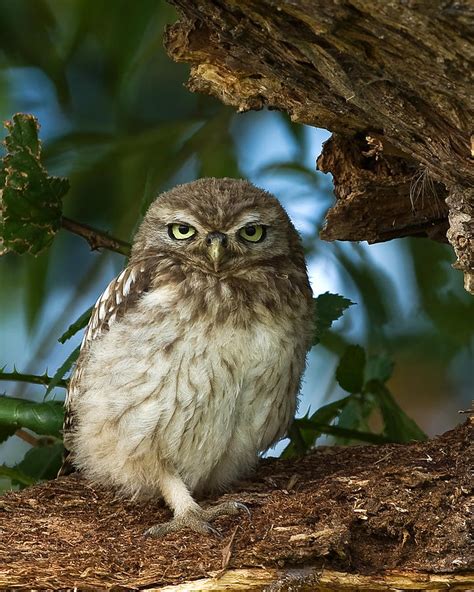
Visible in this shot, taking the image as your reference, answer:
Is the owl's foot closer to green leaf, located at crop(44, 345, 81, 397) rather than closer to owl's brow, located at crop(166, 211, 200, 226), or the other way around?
green leaf, located at crop(44, 345, 81, 397)

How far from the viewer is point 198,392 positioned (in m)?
2.66

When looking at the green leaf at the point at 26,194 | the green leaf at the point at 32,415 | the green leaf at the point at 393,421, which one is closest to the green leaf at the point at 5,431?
the green leaf at the point at 32,415

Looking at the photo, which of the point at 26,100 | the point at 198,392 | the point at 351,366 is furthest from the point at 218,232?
the point at 26,100

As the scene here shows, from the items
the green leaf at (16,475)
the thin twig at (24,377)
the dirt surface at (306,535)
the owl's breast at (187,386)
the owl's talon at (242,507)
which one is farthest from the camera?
the green leaf at (16,475)

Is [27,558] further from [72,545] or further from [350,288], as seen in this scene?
[350,288]

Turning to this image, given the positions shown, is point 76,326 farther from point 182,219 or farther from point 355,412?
point 355,412

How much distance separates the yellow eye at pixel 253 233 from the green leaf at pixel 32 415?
81cm

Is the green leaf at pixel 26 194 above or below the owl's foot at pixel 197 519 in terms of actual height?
above

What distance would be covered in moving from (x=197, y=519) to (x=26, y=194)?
108cm

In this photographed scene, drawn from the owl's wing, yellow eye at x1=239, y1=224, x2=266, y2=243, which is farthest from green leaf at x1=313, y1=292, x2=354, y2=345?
the owl's wing

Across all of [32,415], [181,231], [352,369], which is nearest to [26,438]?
[32,415]

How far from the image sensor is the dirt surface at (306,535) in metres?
2.13

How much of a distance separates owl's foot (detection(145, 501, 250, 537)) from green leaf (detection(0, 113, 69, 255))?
→ 919 mm

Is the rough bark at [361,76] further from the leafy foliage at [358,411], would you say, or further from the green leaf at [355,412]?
the green leaf at [355,412]
